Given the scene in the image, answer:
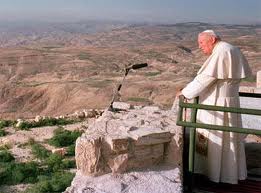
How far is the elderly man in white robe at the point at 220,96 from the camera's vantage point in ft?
17.7

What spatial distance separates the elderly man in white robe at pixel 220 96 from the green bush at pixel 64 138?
6.55 m

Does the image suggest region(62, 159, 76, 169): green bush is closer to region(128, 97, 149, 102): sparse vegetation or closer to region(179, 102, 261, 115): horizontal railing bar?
region(179, 102, 261, 115): horizontal railing bar

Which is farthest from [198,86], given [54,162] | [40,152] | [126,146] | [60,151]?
[40,152]

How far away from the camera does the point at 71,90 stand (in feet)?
111

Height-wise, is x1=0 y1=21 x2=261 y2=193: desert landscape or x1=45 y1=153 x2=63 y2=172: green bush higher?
x1=45 y1=153 x2=63 y2=172: green bush

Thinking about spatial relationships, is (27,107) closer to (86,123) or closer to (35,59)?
(86,123)

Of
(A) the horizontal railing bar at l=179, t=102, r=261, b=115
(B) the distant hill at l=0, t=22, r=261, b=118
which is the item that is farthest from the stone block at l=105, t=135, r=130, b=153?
(B) the distant hill at l=0, t=22, r=261, b=118

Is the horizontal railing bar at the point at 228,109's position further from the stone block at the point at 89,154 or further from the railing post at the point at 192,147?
the stone block at the point at 89,154

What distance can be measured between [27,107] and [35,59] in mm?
30636

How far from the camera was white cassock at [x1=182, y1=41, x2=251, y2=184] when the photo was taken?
5402mm

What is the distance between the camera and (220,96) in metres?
5.52

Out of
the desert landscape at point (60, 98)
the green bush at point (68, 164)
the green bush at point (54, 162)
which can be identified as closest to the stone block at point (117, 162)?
the desert landscape at point (60, 98)

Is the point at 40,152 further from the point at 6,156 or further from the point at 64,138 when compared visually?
the point at 64,138

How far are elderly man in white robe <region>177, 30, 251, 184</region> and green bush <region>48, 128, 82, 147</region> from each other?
21.5 ft
